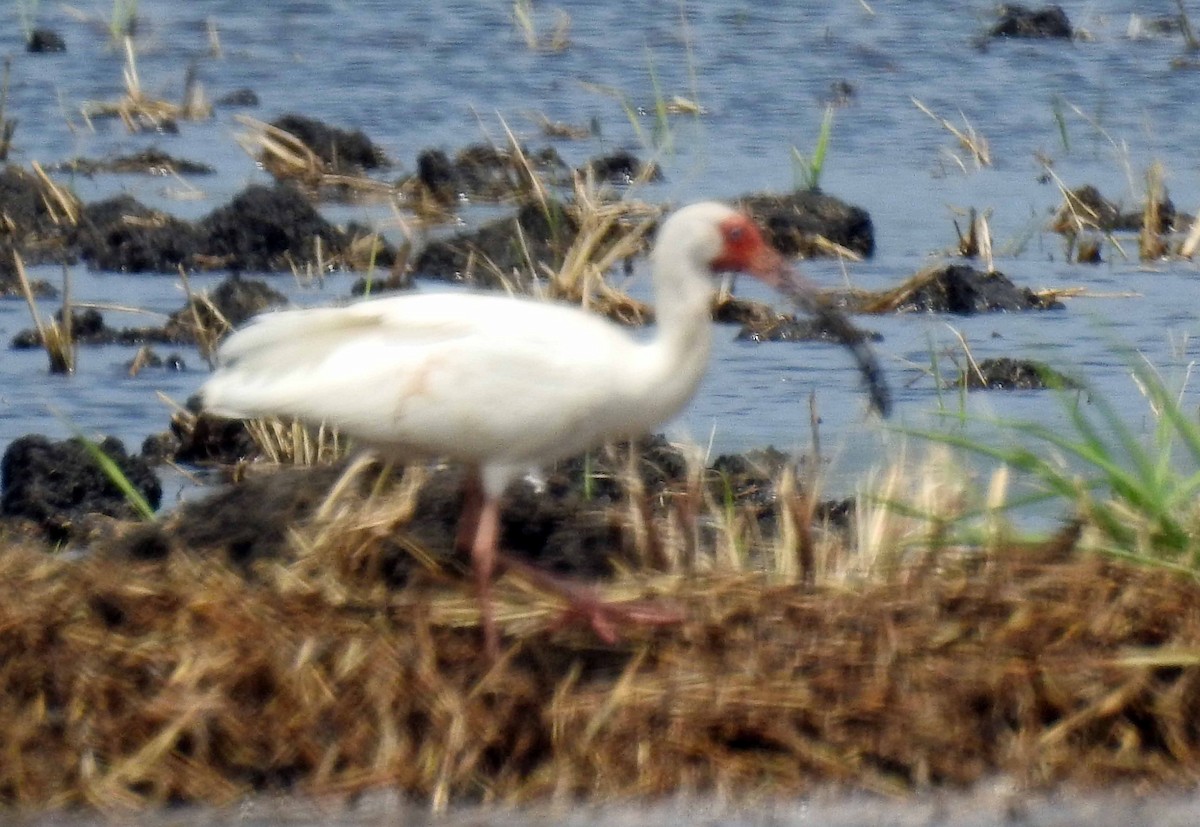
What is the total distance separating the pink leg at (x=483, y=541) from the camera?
560 centimetres

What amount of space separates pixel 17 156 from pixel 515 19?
577cm

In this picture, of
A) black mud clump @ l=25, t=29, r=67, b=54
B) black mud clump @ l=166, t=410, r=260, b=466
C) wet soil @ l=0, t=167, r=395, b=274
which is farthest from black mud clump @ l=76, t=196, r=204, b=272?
black mud clump @ l=25, t=29, r=67, b=54

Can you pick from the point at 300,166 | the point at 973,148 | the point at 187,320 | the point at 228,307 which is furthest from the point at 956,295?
the point at 300,166

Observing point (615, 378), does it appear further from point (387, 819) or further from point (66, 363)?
point (66, 363)

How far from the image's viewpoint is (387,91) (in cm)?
1642

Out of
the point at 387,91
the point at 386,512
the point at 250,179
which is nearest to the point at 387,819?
the point at 386,512

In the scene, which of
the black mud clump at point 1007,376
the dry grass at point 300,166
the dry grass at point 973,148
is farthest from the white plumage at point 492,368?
the dry grass at point 973,148

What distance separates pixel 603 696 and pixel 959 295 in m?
5.54

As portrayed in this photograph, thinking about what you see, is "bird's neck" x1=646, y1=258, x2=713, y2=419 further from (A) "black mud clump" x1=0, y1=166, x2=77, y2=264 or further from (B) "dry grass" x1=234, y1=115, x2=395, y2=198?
(B) "dry grass" x1=234, y1=115, x2=395, y2=198

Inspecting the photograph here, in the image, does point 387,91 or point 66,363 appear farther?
point 387,91

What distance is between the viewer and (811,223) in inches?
462

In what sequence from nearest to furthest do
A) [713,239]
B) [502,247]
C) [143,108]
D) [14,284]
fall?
[713,239], [14,284], [502,247], [143,108]

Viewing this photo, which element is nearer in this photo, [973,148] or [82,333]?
[82,333]

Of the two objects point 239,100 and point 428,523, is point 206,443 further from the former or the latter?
point 239,100
